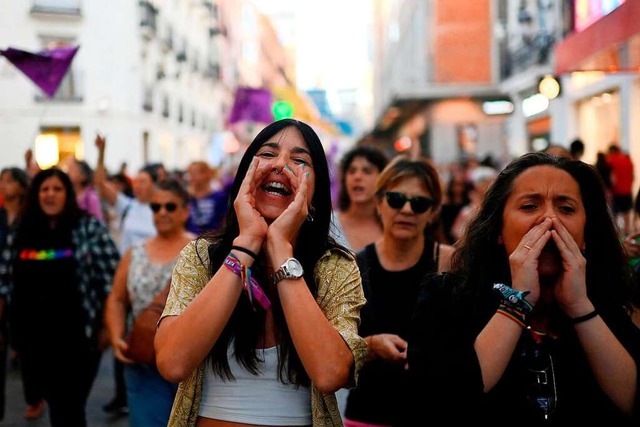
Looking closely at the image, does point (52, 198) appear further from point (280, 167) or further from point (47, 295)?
point (280, 167)

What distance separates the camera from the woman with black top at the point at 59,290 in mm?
5699

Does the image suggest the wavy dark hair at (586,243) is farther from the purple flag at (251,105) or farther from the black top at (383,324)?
the purple flag at (251,105)

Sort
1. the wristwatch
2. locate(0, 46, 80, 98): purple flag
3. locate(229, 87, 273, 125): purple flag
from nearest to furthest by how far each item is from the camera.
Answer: the wristwatch < locate(0, 46, 80, 98): purple flag < locate(229, 87, 273, 125): purple flag

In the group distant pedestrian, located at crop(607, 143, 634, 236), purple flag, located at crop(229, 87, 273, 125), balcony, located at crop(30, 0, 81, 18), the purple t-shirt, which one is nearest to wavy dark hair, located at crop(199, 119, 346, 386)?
the purple t-shirt

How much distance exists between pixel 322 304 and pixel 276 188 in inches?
16.2

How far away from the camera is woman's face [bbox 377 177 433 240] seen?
449cm

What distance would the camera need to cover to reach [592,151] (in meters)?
21.1

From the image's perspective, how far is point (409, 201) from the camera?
4.57 m

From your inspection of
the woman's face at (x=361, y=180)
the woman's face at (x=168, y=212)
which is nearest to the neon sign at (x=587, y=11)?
the woman's face at (x=361, y=180)

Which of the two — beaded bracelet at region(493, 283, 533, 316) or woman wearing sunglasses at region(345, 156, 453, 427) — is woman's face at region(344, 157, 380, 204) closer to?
woman wearing sunglasses at region(345, 156, 453, 427)

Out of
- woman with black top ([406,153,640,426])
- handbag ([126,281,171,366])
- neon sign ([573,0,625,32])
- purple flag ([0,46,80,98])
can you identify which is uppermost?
neon sign ([573,0,625,32])

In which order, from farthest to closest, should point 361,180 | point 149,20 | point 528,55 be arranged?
point 149,20, point 528,55, point 361,180

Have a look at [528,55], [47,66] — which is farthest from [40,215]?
[528,55]

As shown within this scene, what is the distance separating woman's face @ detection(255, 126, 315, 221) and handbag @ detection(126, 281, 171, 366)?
163 cm
